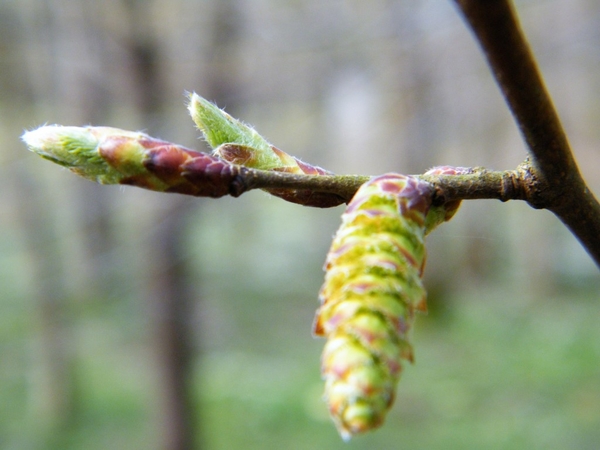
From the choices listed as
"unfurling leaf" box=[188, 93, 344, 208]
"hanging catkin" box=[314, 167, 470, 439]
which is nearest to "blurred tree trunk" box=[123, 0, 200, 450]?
"unfurling leaf" box=[188, 93, 344, 208]

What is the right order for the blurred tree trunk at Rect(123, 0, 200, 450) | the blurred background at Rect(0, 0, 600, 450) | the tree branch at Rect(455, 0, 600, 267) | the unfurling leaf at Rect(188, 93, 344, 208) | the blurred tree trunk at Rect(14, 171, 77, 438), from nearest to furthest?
the tree branch at Rect(455, 0, 600, 267) → the unfurling leaf at Rect(188, 93, 344, 208) → the blurred tree trunk at Rect(123, 0, 200, 450) → the blurred background at Rect(0, 0, 600, 450) → the blurred tree trunk at Rect(14, 171, 77, 438)

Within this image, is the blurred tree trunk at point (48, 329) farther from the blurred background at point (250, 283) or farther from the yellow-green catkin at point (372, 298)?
the yellow-green catkin at point (372, 298)

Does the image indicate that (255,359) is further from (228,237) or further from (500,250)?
(500,250)

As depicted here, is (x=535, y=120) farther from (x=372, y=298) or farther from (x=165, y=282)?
(x=165, y=282)

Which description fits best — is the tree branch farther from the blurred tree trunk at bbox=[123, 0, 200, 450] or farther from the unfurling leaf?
the blurred tree trunk at bbox=[123, 0, 200, 450]

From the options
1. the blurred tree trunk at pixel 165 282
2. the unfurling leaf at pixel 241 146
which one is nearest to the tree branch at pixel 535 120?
the unfurling leaf at pixel 241 146

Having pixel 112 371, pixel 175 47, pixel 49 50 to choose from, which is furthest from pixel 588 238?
pixel 112 371
